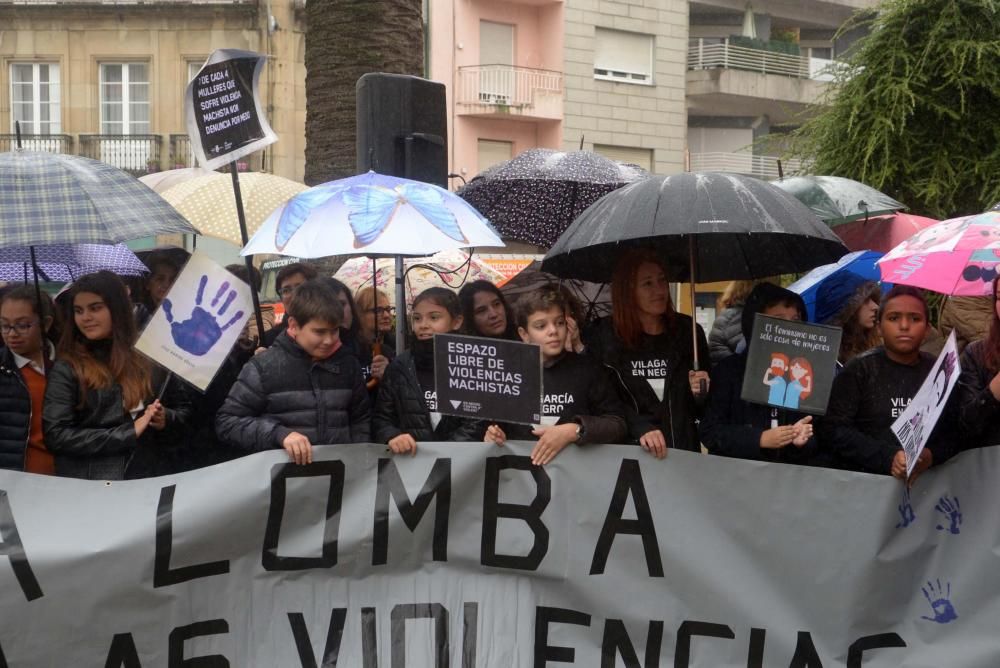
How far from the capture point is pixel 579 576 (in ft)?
17.3

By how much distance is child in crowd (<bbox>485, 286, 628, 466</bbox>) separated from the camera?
528 cm

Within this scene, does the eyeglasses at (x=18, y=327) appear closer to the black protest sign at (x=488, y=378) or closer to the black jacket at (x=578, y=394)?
the black protest sign at (x=488, y=378)

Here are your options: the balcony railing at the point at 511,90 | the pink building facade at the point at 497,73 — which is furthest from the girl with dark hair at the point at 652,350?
the balcony railing at the point at 511,90

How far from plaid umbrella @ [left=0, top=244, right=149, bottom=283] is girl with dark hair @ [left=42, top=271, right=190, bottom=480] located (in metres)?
1.83

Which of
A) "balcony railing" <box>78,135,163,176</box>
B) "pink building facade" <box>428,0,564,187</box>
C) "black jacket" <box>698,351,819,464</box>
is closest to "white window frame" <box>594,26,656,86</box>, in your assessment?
"pink building facade" <box>428,0,564,187</box>

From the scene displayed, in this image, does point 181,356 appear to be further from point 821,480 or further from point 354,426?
point 821,480

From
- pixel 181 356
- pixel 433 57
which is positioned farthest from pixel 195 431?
pixel 433 57

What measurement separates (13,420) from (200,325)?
0.81 meters

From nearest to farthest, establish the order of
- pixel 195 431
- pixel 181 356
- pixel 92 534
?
pixel 92 534, pixel 181 356, pixel 195 431

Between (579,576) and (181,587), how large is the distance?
60.5 inches

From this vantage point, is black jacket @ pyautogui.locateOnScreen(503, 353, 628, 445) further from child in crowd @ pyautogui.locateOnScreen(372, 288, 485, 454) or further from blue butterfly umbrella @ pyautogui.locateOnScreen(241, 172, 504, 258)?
blue butterfly umbrella @ pyautogui.locateOnScreen(241, 172, 504, 258)

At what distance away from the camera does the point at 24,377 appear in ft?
17.8

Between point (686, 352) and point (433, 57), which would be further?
point (433, 57)

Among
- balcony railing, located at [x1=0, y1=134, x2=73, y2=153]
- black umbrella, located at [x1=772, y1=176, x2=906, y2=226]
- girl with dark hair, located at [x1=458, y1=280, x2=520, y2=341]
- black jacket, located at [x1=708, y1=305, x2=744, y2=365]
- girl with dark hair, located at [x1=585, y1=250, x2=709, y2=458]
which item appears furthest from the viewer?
balcony railing, located at [x1=0, y1=134, x2=73, y2=153]
